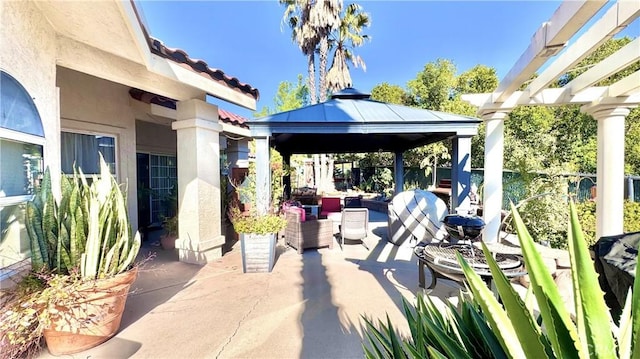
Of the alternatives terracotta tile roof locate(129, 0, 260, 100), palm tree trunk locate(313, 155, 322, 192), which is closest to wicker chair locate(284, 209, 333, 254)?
terracotta tile roof locate(129, 0, 260, 100)

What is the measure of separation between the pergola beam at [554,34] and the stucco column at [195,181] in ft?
15.5

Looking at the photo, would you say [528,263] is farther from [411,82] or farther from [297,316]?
[411,82]

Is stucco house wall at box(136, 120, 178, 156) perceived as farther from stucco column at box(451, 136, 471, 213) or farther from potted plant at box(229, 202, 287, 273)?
stucco column at box(451, 136, 471, 213)

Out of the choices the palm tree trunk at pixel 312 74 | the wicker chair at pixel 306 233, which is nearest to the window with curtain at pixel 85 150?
Answer: the wicker chair at pixel 306 233

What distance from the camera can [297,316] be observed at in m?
3.04

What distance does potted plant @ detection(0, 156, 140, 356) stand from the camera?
6.85ft

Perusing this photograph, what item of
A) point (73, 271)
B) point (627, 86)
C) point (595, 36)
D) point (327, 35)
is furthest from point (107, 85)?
point (327, 35)

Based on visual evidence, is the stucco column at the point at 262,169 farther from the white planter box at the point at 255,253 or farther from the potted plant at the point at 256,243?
the white planter box at the point at 255,253

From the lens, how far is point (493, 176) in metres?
5.02

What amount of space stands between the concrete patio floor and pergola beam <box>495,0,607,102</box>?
2954 millimetres

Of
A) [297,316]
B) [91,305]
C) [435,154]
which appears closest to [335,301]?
[297,316]

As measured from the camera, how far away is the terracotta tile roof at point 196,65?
343 cm

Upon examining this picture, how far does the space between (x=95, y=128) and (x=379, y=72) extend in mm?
19047

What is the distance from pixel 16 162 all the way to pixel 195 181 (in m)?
2.34
